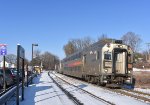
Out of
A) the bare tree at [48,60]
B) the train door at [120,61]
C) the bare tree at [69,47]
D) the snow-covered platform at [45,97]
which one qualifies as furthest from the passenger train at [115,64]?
the bare tree at [48,60]

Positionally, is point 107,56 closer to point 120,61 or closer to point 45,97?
point 120,61

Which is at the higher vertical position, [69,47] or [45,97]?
[69,47]

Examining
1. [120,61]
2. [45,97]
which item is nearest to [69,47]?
[120,61]

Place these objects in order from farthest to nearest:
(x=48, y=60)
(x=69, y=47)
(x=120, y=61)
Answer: (x=48, y=60) < (x=69, y=47) < (x=120, y=61)

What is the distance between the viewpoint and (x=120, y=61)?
97.4 ft

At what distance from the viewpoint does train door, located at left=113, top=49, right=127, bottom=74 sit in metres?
29.3

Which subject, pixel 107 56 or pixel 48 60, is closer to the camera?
pixel 107 56

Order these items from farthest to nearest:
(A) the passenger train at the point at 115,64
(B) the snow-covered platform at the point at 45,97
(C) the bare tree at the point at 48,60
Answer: (C) the bare tree at the point at 48,60
(A) the passenger train at the point at 115,64
(B) the snow-covered platform at the point at 45,97

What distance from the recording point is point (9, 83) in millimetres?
31141

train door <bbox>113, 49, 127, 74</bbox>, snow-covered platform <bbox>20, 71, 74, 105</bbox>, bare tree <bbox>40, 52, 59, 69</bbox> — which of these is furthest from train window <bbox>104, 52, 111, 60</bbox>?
bare tree <bbox>40, 52, 59, 69</bbox>

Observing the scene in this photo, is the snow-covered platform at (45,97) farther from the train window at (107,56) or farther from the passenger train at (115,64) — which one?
the train window at (107,56)

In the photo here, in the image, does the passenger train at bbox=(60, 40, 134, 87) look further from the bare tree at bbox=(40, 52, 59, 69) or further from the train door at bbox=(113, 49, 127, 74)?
the bare tree at bbox=(40, 52, 59, 69)

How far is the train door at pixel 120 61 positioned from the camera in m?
29.3

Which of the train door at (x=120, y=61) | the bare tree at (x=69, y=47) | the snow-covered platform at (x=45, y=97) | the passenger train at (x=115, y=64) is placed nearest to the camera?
the snow-covered platform at (x=45, y=97)
